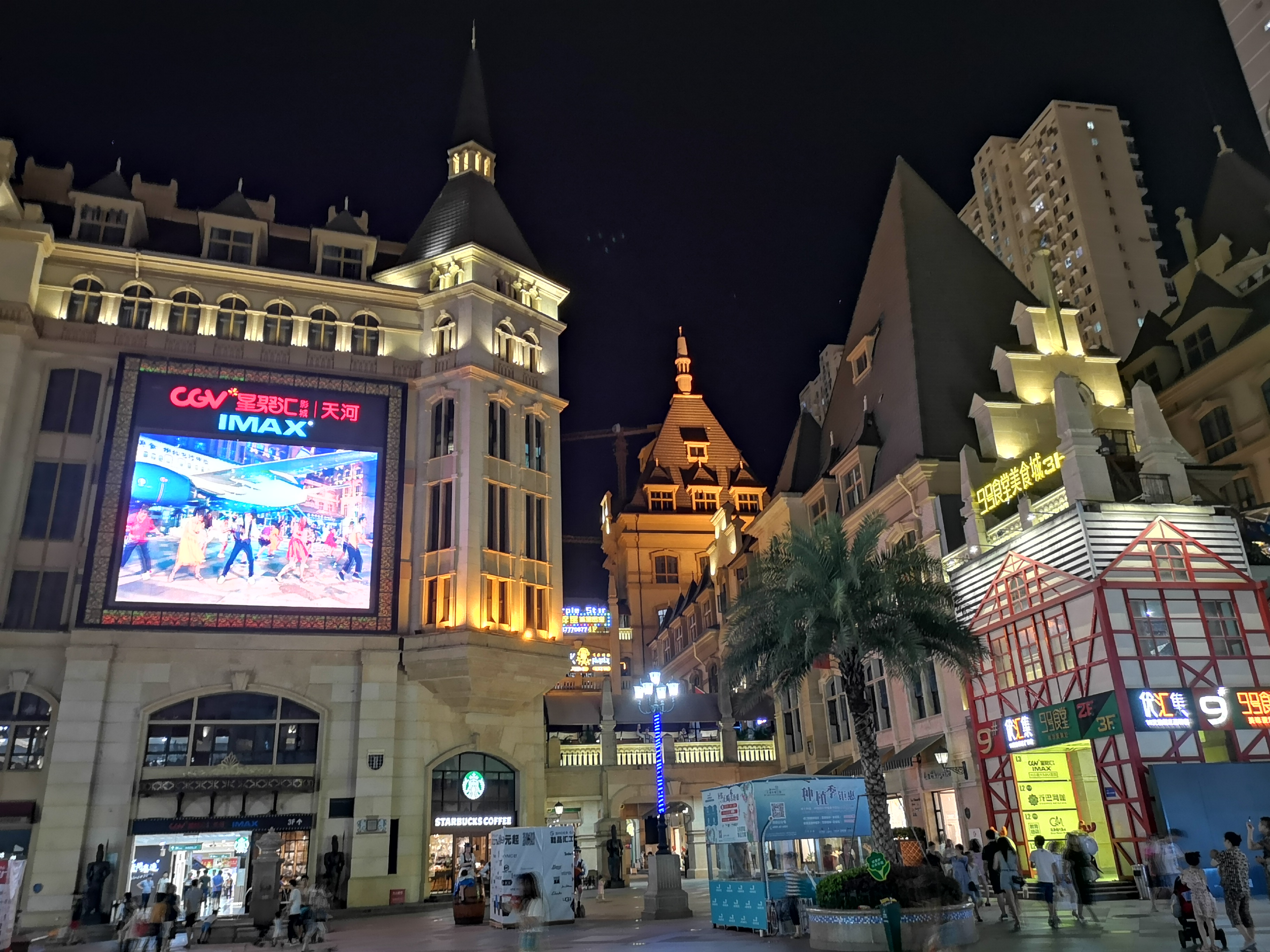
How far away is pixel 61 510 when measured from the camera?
3653 cm

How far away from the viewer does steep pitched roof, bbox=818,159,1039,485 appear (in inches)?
1577

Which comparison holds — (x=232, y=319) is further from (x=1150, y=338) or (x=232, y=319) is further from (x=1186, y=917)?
(x=1150, y=338)

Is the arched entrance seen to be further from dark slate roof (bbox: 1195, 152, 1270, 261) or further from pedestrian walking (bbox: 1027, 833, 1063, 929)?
dark slate roof (bbox: 1195, 152, 1270, 261)

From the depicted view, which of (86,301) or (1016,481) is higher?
(86,301)

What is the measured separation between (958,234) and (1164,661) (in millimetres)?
25488

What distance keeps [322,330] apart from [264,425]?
19.5ft

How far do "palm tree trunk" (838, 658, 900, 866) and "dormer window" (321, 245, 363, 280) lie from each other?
1238 inches

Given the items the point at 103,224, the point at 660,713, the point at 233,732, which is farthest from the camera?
the point at 103,224

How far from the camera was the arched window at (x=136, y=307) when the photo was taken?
131ft

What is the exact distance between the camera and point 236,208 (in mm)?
43938

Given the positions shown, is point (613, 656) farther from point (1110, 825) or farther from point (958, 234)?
point (1110, 825)

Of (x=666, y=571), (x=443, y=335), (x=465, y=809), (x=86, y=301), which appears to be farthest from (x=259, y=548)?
(x=666, y=571)

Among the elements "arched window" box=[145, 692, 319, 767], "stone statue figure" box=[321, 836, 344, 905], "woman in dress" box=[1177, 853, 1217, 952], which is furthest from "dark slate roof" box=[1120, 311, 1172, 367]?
"stone statue figure" box=[321, 836, 344, 905]

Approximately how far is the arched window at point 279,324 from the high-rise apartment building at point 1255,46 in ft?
176
